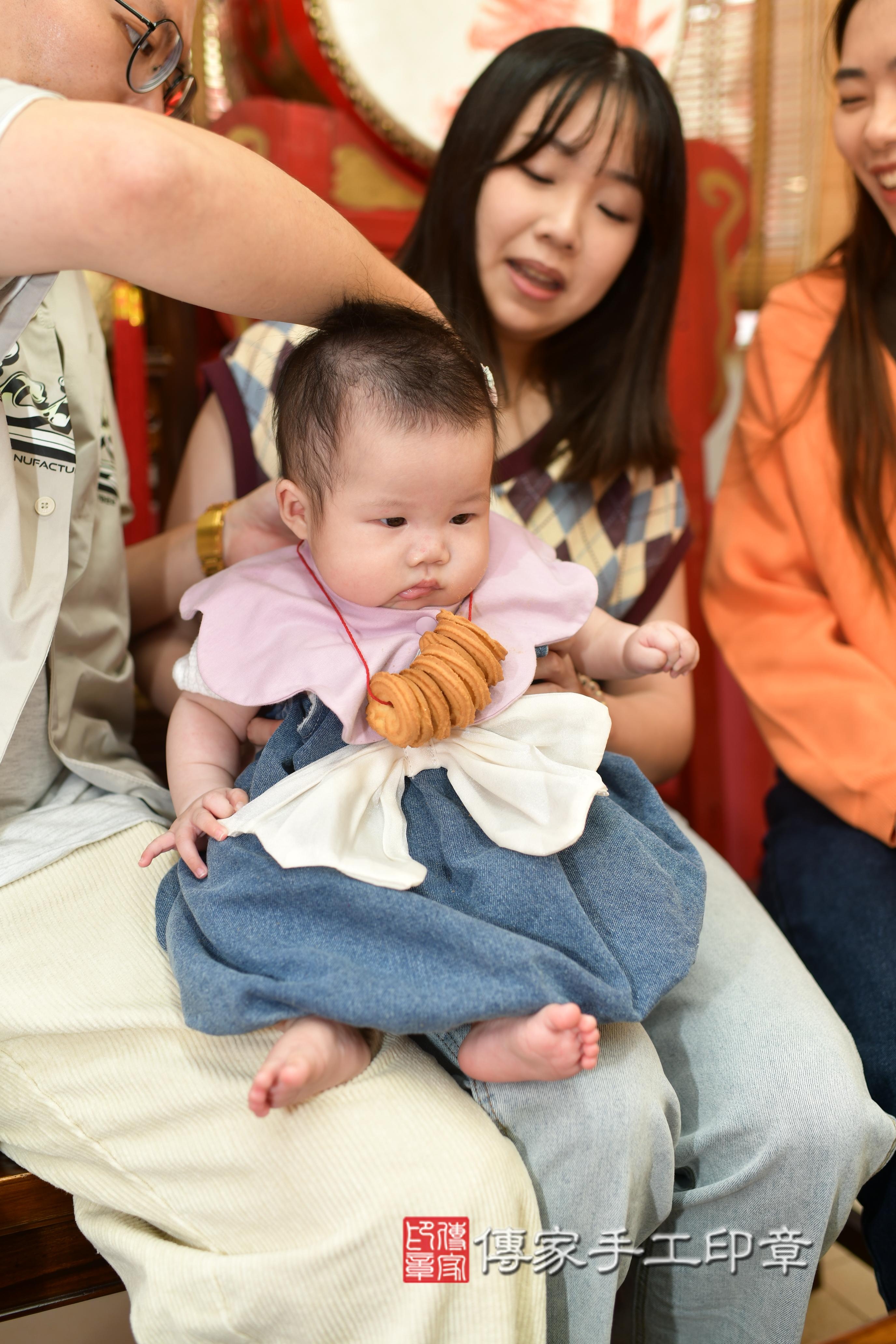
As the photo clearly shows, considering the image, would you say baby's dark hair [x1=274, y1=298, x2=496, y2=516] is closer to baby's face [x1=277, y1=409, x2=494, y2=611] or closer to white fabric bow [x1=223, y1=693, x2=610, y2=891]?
baby's face [x1=277, y1=409, x2=494, y2=611]

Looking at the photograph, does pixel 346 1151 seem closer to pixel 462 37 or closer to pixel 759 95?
pixel 462 37

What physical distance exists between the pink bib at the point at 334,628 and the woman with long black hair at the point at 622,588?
3.4 inches

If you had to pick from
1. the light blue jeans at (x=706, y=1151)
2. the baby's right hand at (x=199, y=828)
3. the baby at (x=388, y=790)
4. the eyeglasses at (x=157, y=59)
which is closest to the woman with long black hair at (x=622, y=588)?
the light blue jeans at (x=706, y=1151)

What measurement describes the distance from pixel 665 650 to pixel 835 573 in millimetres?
484

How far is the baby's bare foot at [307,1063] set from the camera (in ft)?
2.51

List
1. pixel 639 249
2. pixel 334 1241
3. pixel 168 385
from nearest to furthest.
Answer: pixel 334 1241
pixel 639 249
pixel 168 385

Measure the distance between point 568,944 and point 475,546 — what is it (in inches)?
14.3

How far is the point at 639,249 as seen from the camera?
4.86ft

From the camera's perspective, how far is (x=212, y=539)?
1.20m

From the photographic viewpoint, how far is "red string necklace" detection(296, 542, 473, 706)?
91cm

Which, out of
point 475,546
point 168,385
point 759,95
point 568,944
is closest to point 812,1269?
point 568,944

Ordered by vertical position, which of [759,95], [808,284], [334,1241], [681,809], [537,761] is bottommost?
[681,809]

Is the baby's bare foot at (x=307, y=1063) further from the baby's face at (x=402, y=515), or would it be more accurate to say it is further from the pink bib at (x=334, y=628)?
the baby's face at (x=402, y=515)

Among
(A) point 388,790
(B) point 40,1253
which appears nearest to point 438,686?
(A) point 388,790
